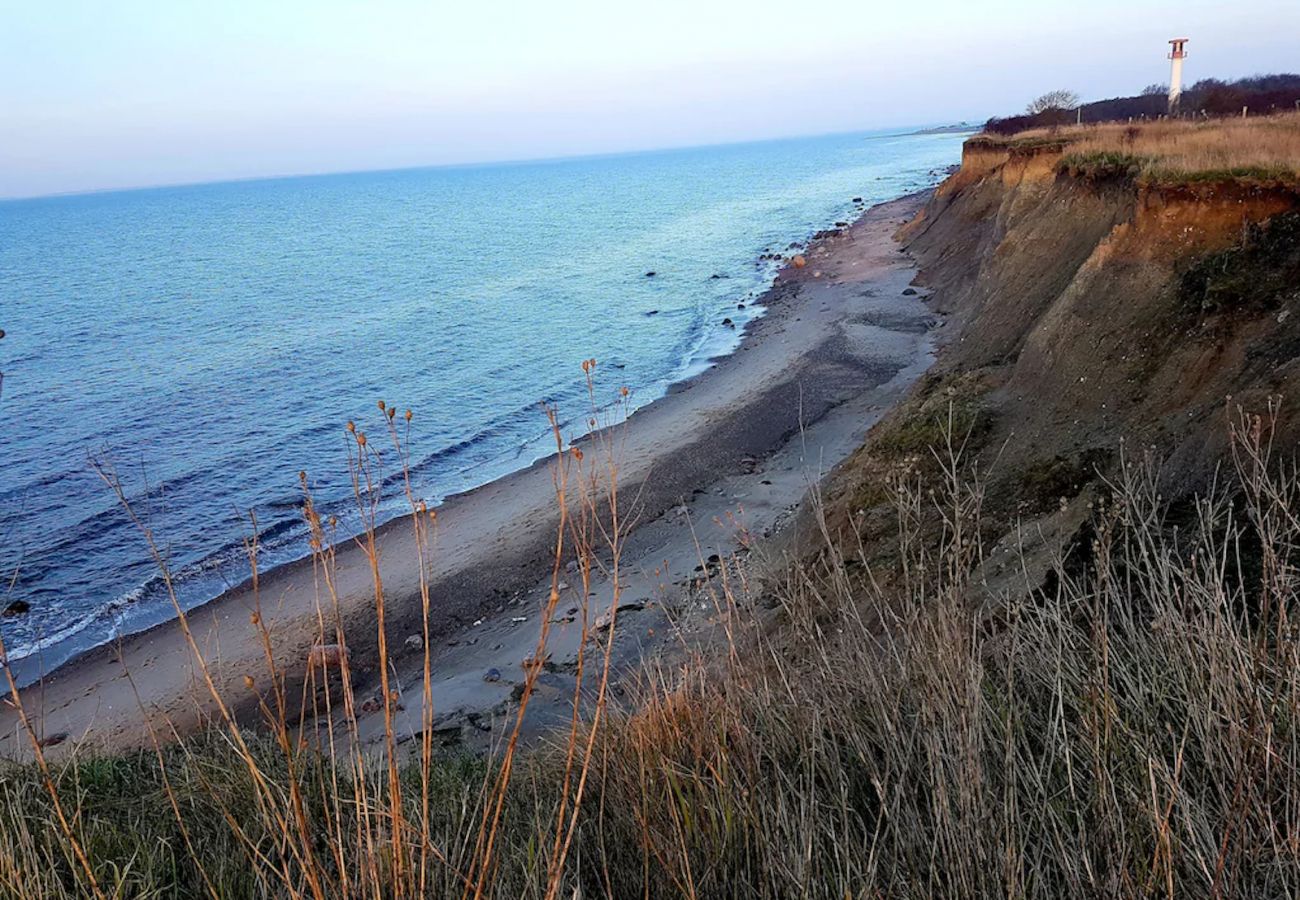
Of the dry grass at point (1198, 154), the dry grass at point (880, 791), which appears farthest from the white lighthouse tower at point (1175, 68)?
the dry grass at point (880, 791)

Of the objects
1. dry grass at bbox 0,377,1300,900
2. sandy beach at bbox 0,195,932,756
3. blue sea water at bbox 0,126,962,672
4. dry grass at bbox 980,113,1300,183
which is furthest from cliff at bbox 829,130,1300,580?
blue sea water at bbox 0,126,962,672

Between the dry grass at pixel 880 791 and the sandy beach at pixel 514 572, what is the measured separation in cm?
139

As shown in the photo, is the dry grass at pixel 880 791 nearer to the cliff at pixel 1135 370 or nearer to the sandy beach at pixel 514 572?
the sandy beach at pixel 514 572

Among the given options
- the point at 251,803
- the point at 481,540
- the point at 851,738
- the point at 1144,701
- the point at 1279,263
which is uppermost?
the point at 1279,263

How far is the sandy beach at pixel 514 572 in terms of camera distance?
11898mm

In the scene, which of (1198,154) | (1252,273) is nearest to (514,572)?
(1252,273)

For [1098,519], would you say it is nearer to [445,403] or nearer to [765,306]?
[445,403]

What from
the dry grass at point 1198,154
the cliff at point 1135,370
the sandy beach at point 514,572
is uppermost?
the dry grass at point 1198,154

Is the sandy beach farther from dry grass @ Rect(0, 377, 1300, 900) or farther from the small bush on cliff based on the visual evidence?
the small bush on cliff

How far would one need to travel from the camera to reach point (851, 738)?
3.72 meters

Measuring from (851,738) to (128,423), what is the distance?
29.4 metres

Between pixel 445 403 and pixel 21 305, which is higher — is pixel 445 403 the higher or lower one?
the lower one

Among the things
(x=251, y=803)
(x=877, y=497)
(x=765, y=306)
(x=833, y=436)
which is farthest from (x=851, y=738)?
(x=765, y=306)

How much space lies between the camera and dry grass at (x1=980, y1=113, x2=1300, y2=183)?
11484 mm
